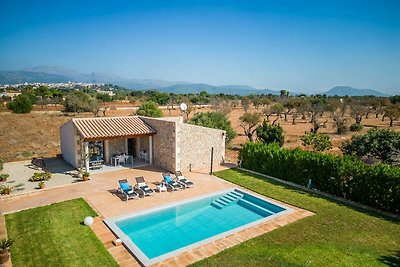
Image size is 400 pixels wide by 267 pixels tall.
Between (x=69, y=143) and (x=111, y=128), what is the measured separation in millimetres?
3753

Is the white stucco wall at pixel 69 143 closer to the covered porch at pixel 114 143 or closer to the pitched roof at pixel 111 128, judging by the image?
the covered porch at pixel 114 143

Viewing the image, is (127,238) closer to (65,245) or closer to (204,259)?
(65,245)

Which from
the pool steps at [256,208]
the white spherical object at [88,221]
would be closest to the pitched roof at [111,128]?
the white spherical object at [88,221]

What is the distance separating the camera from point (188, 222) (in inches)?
506

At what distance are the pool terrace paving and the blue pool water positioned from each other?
0.74 metres

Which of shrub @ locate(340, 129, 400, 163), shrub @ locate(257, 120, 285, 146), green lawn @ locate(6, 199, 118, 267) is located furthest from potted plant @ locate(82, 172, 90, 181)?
shrub @ locate(340, 129, 400, 163)

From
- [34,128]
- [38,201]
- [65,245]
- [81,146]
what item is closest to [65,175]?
[81,146]

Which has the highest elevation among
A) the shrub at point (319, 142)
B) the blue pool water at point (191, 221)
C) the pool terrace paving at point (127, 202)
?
the shrub at point (319, 142)

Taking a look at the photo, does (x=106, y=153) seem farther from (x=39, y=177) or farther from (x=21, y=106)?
(x=21, y=106)

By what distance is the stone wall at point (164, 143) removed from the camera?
62.3 feet

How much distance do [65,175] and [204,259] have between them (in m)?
12.8

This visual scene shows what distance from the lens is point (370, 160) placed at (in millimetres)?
22328

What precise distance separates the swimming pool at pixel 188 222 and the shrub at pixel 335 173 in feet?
12.2

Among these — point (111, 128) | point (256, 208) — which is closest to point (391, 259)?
point (256, 208)
